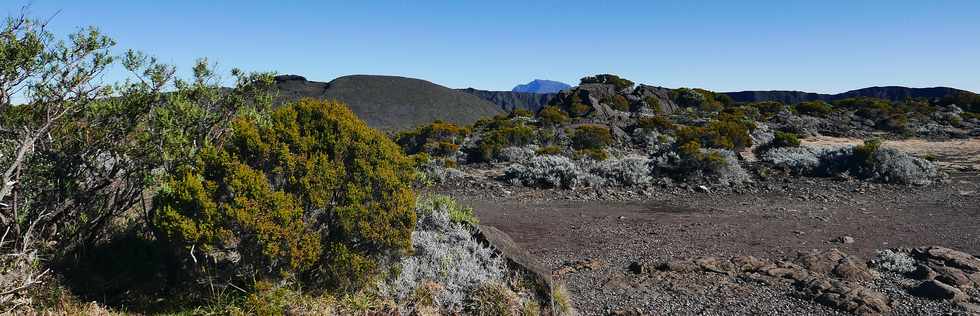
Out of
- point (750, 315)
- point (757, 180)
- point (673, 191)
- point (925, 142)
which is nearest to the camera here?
point (750, 315)

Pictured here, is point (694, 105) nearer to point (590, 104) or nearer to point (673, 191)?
point (590, 104)

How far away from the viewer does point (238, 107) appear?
5.21 metres

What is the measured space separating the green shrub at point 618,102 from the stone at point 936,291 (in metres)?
29.6

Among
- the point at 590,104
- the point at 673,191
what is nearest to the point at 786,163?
the point at 673,191

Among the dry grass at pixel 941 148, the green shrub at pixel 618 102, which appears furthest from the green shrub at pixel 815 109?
the green shrub at pixel 618 102

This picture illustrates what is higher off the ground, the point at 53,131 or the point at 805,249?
the point at 53,131

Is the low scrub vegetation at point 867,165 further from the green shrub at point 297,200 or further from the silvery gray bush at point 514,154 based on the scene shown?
the green shrub at point 297,200

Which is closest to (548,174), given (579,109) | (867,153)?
(867,153)

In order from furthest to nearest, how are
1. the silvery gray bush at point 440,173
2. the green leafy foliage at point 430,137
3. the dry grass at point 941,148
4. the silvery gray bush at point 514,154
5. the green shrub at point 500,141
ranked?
1. the green leafy foliage at point 430,137
2. the green shrub at point 500,141
3. the silvery gray bush at point 514,154
4. the dry grass at point 941,148
5. the silvery gray bush at point 440,173

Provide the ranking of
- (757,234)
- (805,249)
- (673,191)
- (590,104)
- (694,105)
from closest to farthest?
(805,249) < (757,234) < (673,191) < (590,104) < (694,105)

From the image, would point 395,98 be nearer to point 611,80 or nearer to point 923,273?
point 611,80

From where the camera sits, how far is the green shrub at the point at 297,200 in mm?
4277

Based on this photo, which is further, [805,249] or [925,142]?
[925,142]

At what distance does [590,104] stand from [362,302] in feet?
101
